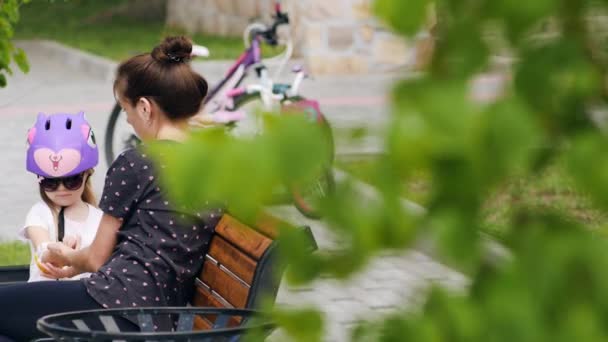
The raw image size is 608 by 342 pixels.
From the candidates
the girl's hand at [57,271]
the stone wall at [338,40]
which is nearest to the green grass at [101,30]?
the stone wall at [338,40]

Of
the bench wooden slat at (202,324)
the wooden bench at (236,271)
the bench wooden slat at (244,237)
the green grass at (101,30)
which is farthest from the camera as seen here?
the green grass at (101,30)

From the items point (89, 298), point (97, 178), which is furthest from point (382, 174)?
point (97, 178)

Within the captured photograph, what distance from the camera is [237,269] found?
3.66m

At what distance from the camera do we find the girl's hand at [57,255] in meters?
3.95

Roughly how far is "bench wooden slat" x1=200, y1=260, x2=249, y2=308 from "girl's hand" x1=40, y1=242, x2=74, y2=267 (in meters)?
0.39

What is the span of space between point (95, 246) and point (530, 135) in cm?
293

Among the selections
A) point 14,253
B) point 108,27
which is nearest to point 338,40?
point 108,27

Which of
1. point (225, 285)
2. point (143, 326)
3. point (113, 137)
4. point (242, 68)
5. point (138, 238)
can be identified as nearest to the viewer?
point (143, 326)

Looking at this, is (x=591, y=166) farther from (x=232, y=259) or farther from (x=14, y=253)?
(x=14, y=253)

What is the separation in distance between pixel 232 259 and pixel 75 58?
15.1 meters

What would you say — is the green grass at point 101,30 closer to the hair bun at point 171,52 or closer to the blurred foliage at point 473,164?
the hair bun at point 171,52

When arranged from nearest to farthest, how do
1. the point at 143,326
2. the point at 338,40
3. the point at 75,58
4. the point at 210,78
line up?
the point at 143,326 < the point at 210,78 < the point at 338,40 < the point at 75,58

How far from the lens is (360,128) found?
1173 millimetres

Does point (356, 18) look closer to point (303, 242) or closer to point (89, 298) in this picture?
point (89, 298)
